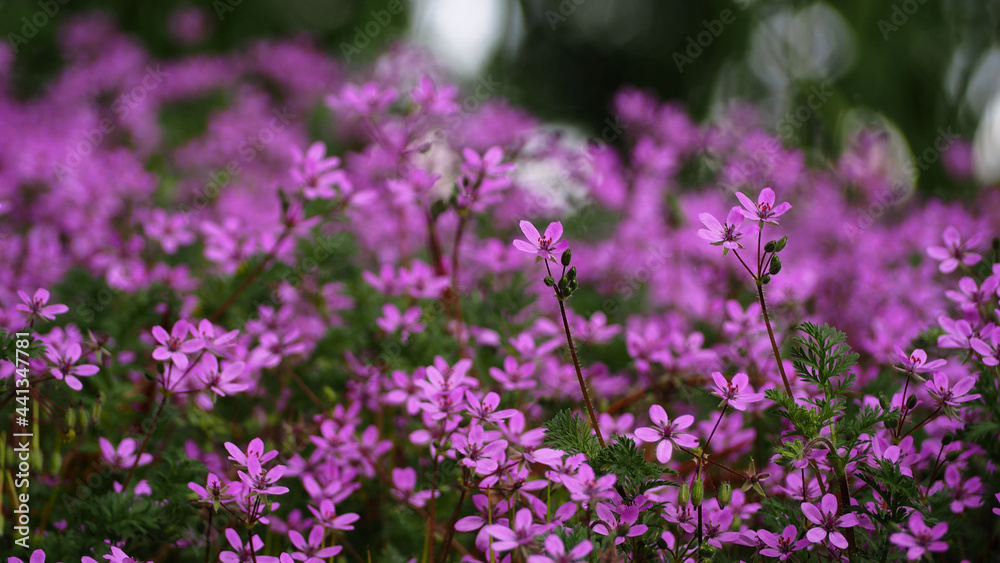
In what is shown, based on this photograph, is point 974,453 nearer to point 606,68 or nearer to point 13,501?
point 13,501

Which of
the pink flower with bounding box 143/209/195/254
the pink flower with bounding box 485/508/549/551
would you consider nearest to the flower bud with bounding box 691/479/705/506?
the pink flower with bounding box 485/508/549/551

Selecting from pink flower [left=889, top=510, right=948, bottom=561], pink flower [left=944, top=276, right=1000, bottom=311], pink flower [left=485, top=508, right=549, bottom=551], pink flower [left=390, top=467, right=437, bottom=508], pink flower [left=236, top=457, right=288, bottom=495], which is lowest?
pink flower [left=390, top=467, right=437, bottom=508]

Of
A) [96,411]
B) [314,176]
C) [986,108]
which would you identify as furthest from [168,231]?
[986,108]

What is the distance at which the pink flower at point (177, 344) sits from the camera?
1.31m

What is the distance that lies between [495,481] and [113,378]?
3.51 ft

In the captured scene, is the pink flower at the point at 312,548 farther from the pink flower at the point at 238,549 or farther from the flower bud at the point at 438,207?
the flower bud at the point at 438,207

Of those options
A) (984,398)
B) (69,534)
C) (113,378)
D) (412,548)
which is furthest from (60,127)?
(984,398)

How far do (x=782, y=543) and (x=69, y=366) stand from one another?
1376mm

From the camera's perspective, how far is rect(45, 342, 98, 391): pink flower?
1281mm

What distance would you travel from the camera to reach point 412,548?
150 centimetres

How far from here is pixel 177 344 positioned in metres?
1.33

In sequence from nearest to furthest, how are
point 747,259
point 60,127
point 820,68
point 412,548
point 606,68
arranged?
point 412,548
point 747,259
point 60,127
point 820,68
point 606,68

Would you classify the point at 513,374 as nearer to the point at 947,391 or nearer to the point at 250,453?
the point at 250,453

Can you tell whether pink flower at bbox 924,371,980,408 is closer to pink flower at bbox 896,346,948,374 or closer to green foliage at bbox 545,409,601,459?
pink flower at bbox 896,346,948,374
